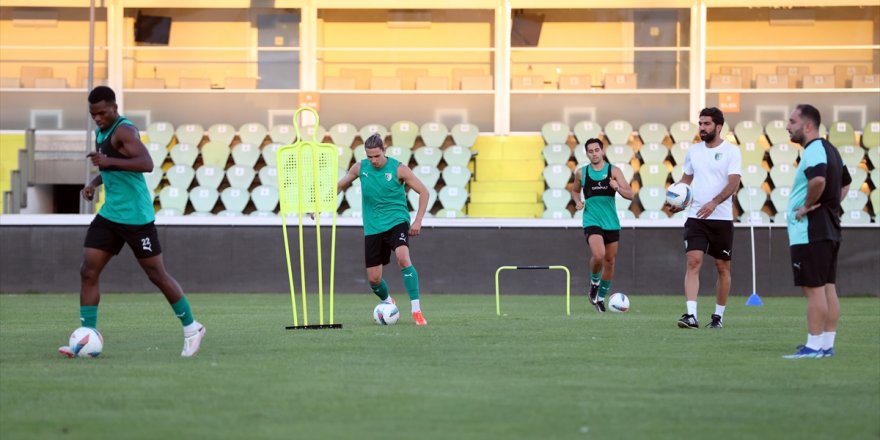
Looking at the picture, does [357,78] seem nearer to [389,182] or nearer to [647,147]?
[647,147]

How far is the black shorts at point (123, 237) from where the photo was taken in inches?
414

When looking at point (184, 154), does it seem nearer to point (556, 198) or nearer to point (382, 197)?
point (556, 198)

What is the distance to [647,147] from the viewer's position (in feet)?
91.6

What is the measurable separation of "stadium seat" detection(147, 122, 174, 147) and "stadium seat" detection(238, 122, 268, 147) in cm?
141

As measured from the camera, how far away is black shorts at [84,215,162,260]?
10.5m

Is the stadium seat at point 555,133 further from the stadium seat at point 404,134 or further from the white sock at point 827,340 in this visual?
the white sock at point 827,340

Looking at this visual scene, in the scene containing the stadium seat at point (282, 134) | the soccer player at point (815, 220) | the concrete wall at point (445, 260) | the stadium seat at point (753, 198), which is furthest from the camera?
the stadium seat at point (282, 134)

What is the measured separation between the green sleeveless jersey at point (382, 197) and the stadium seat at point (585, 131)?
47.2 feet

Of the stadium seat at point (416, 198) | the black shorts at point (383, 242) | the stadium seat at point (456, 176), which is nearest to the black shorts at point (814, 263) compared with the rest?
the black shorts at point (383, 242)

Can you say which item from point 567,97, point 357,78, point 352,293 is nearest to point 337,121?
point 357,78

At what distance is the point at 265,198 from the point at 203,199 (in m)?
1.19

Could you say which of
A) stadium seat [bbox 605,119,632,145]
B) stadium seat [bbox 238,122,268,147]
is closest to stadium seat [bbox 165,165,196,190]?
stadium seat [bbox 238,122,268,147]

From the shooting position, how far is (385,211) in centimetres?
1442

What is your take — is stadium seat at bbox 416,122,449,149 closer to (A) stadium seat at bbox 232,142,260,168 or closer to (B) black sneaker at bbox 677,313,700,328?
(A) stadium seat at bbox 232,142,260,168
